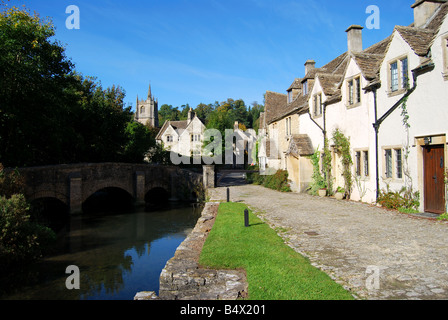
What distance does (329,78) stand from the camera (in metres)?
20.3

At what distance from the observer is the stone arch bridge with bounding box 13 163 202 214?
19.3 m

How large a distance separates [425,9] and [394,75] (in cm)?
403

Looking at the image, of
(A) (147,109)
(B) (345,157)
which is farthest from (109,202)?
(A) (147,109)

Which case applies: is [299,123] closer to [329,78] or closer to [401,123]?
[329,78]

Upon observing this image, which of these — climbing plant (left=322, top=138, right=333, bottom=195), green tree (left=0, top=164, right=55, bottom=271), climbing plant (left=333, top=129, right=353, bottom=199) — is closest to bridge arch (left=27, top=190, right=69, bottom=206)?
green tree (left=0, top=164, right=55, bottom=271)

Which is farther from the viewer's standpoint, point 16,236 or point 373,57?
point 373,57

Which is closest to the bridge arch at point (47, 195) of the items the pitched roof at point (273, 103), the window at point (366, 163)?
the window at point (366, 163)

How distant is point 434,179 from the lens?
11867mm

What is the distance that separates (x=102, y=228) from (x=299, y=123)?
53.5 feet

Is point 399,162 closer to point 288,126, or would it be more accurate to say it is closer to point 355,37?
point 355,37

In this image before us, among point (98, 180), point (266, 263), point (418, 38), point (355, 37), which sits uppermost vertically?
point (355, 37)

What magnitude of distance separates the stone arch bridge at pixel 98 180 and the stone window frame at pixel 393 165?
16205 mm

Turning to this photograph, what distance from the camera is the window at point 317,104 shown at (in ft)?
66.4
